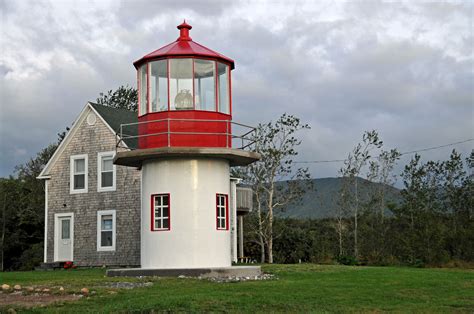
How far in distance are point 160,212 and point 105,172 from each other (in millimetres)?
11519

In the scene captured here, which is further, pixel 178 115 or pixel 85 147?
pixel 85 147

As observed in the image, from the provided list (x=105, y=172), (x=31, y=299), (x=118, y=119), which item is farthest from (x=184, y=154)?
(x=118, y=119)

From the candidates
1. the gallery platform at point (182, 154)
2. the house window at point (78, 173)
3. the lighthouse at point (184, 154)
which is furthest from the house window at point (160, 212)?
the house window at point (78, 173)

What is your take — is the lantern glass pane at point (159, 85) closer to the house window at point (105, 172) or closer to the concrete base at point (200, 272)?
the concrete base at point (200, 272)

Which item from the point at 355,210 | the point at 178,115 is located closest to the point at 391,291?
the point at 178,115

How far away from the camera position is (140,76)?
72.2ft

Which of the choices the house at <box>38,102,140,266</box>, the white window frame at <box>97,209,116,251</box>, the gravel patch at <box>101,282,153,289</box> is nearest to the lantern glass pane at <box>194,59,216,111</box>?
the gravel patch at <box>101,282,153,289</box>

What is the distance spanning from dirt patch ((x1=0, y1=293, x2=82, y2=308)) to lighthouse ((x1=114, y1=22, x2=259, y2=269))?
6063mm

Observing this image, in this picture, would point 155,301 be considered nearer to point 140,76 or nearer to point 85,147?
point 140,76

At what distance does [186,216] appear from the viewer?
69.2 ft

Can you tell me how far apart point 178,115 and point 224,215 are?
3.58 meters

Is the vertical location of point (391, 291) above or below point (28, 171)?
below

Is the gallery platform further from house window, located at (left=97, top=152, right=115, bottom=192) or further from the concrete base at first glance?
house window, located at (left=97, top=152, right=115, bottom=192)

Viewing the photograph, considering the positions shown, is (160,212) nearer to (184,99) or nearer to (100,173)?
(184,99)
